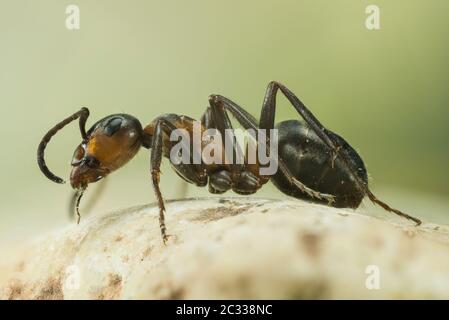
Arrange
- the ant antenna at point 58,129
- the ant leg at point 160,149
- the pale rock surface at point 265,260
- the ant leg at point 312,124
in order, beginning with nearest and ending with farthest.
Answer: the pale rock surface at point 265,260
the ant leg at point 160,149
the ant leg at point 312,124
the ant antenna at point 58,129

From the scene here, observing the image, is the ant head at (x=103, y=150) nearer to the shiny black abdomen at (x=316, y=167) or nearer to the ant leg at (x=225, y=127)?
the ant leg at (x=225, y=127)

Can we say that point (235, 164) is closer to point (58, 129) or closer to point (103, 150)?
point (103, 150)

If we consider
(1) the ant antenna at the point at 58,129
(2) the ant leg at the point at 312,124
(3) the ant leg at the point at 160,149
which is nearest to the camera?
(3) the ant leg at the point at 160,149

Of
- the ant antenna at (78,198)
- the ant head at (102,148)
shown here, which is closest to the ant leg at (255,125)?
the ant head at (102,148)

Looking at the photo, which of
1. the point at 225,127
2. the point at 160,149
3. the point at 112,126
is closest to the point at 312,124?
the point at 225,127

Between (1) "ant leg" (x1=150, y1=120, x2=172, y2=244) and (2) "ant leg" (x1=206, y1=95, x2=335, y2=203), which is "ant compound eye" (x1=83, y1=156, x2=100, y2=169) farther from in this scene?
(2) "ant leg" (x1=206, y1=95, x2=335, y2=203)
